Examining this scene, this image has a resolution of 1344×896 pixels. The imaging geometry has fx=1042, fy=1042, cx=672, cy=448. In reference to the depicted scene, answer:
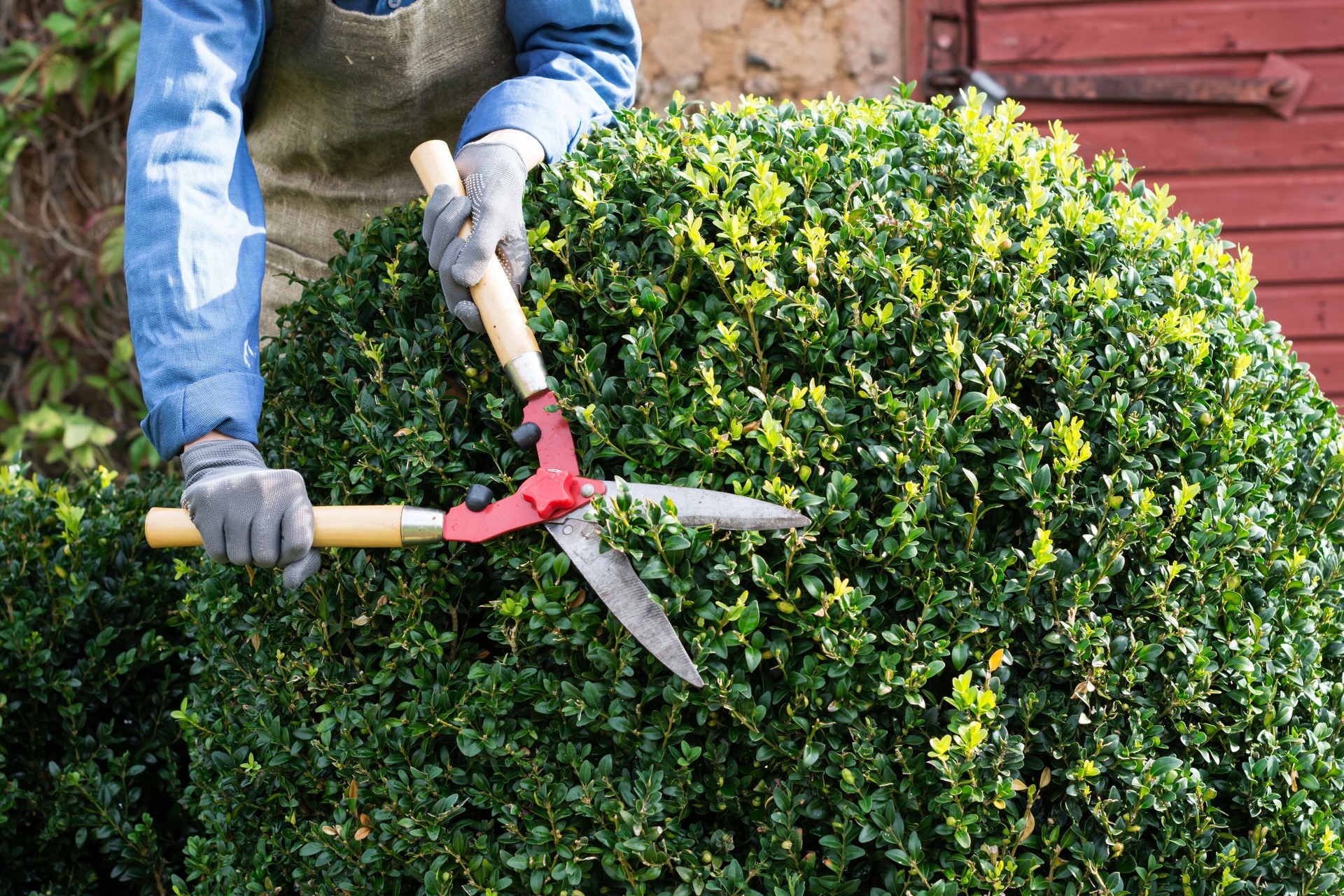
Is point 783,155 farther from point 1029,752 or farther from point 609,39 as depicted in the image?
point 1029,752

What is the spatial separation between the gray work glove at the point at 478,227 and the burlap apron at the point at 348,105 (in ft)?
1.73

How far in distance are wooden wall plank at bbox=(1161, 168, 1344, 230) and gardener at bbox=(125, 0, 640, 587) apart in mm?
3525

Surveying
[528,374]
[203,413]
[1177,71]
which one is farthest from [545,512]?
[1177,71]

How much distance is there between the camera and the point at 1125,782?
152cm

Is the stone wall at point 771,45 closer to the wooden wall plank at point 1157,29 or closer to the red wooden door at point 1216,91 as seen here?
the red wooden door at point 1216,91

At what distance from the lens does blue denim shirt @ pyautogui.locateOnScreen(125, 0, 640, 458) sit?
170 cm

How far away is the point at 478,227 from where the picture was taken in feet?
5.27

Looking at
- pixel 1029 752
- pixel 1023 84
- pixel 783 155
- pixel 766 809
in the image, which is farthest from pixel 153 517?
pixel 1023 84

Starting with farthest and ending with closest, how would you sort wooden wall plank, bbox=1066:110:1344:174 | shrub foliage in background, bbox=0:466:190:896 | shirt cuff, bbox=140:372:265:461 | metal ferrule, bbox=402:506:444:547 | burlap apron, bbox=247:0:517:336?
wooden wall plank, bbox=1066:110:1344:174, shrub foliage in background, bbox=0:466:190:896, burlap apron, bbox=247:0:517:336, shirt cuff, bbox=140:372:265:461, metal ferrule, bbox=402:506:444:547

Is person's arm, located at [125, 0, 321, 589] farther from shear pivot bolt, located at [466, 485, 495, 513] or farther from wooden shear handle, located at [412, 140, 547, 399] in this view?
wooden shear handle, located at [412, 140, 547, 399]

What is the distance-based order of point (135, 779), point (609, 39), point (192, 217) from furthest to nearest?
1. point (135, 779)
2. point (609, 39)
3. point (192, 217)

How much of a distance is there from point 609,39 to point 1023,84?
3.11 m

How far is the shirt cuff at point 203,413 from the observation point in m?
1.67

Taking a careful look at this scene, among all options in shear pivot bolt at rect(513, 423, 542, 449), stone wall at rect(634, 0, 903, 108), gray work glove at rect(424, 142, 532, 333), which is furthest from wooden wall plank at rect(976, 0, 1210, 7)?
shear pivot bolt at rect(513, 423, 542, 449)
